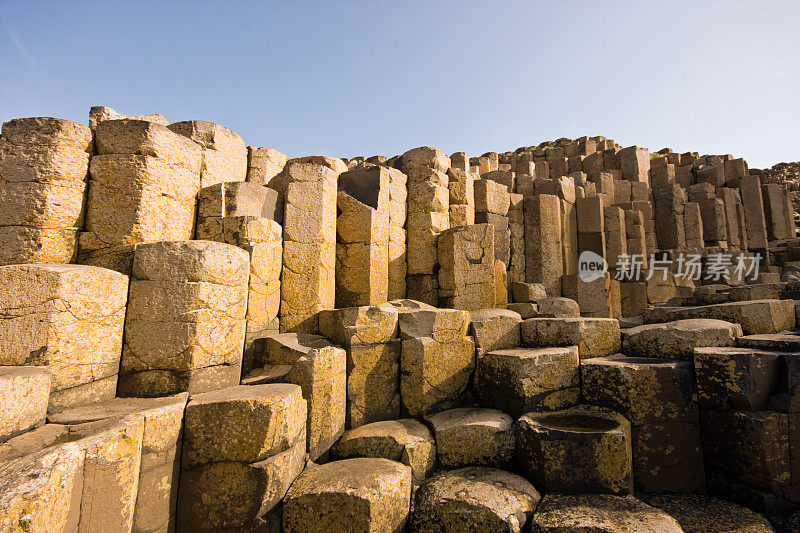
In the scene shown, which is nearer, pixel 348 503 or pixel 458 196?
pixel 348 503

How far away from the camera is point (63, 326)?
9.73ft

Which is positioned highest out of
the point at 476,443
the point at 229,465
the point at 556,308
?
the point at 556,308

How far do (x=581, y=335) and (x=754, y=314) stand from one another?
244 centimetres

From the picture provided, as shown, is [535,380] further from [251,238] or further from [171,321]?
[171,321]

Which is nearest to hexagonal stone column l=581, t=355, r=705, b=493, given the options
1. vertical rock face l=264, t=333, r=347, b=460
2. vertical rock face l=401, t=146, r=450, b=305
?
vertical rock face l=264, t=333, r=347, b=460

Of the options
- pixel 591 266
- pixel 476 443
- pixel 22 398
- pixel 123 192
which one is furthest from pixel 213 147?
pixel 591 266

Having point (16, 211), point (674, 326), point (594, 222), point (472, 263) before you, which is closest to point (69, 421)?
point (16, 211)

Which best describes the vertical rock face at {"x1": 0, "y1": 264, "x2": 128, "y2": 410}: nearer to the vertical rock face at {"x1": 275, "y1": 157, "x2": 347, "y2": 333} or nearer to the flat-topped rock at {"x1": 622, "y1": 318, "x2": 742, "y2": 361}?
the vertical rock face at {"x1": 275, "y1": 157, "x2": 347, "y2": 333}

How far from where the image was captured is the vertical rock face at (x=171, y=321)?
134 inches

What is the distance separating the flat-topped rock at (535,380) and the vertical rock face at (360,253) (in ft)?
6.64

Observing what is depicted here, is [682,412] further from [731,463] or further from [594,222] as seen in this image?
[594,222]

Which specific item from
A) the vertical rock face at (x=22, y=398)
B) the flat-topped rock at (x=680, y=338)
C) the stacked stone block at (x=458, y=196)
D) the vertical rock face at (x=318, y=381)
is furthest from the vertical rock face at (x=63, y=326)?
the flat-topped rock at (x=680, y=338)

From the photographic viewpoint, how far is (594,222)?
9.67 meters

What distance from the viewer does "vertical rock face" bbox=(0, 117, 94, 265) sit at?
3.49m
